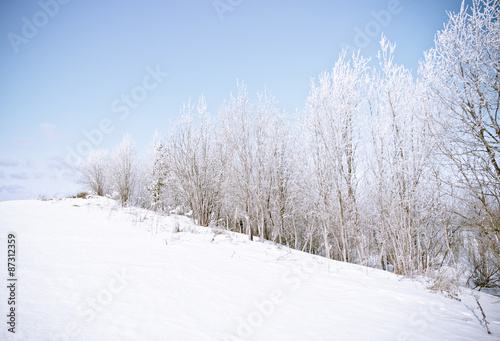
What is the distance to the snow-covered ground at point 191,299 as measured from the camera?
1743 millimetres

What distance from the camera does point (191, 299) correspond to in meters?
2.29

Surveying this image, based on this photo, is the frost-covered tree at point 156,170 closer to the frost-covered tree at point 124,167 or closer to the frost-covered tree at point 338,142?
the frost-covered tree at point 124,167

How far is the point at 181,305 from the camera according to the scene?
7.05 feet

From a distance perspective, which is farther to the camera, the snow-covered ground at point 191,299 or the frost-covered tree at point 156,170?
the frost-covered tree at point 156,170

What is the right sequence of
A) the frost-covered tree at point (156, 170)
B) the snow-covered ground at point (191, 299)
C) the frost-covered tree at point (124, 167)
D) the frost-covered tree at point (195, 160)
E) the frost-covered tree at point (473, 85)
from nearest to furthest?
the snow-covered ground at point (191, 299) → the frost-covered tree at point (473, 85) → the frost-covered tree at point (195, 160) → the frost-covered tree at point (124, 167) → the frost-covered tree at point (156, 170)

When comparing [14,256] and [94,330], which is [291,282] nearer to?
[94,330]

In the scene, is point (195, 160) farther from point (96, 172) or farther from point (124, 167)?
point (96, 172)

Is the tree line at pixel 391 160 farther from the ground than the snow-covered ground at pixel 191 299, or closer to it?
farther from the ground

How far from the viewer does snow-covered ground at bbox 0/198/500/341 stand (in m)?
1.74

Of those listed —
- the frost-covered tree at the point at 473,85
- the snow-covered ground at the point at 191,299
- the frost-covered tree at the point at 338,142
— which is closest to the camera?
the snow-covered ground at the point at 191,299

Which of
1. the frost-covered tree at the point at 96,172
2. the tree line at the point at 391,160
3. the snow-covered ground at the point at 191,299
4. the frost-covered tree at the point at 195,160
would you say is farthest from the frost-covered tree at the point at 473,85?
the frost-covered tree at the point at 96,172

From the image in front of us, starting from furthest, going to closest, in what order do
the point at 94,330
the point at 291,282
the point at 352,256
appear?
the point at 352,256 → the point at 291,282 → the point at 94,330

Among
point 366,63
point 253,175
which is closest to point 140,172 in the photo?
point 253,175

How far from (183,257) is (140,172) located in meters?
24.4
